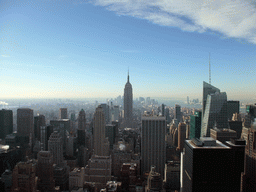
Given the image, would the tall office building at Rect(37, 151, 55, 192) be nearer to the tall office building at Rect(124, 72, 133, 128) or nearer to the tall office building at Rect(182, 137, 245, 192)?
the tall office building at Rect(182, 137, 245, 192)

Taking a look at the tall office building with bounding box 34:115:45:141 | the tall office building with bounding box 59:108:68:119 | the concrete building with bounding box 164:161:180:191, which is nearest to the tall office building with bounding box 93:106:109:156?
the tall office building with bounding box 34:115:45:141

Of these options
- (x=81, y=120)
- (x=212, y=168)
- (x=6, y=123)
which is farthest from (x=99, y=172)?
(x=6, y=123)

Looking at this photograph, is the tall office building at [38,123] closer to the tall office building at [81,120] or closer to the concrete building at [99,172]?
the tall office building at [81,120]

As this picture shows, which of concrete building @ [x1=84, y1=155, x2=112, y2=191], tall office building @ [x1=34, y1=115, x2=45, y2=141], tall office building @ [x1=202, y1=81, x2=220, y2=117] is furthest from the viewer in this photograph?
tall office building @ [x1=34, y1=115, x2=45, y2=141]

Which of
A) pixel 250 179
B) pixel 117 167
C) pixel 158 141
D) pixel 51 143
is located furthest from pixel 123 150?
pixel 250 179

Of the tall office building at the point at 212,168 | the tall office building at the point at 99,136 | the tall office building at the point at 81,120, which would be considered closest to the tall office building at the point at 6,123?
the tall office building at the point at 81,120

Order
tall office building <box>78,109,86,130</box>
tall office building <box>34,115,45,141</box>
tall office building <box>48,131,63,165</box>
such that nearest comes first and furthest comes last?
tall office building <box>48,131,63,165</box> → tall office building <box>34,115,45,141</box> → tall office building <box>78,109,86,130</box>
